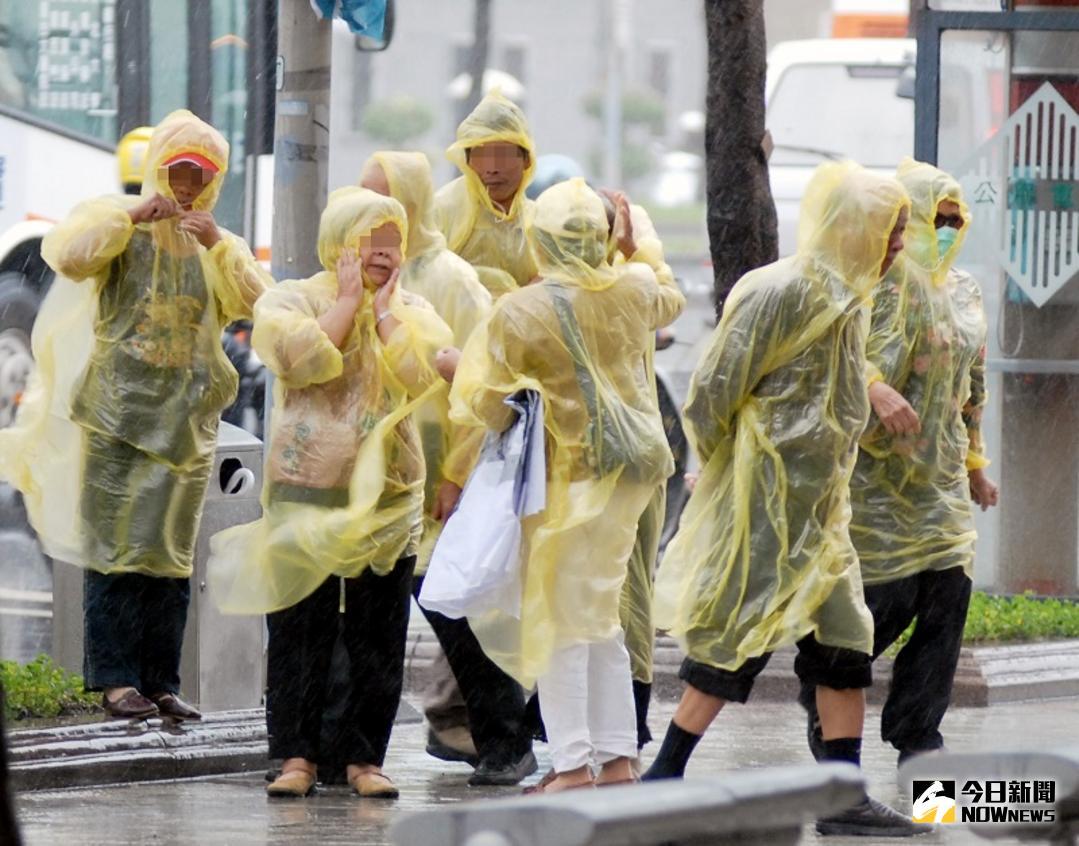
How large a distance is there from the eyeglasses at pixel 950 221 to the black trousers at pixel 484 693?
1.86m

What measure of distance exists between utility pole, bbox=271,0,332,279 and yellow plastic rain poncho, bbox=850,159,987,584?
6.71 ft

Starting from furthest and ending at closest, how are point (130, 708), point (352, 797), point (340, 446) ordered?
point (130, 708)
point (352, 797)
point (340, 446)

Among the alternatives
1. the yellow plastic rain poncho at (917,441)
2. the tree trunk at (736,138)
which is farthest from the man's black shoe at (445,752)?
the tree trunk at (736,138)

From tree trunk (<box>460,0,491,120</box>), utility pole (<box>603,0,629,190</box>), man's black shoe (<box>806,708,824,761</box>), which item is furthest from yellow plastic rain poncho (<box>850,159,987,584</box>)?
utility pole (<box>603,0,629,190</box>)

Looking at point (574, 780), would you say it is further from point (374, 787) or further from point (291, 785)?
point (291, 785)

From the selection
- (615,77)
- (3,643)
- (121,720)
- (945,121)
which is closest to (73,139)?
(3,643)

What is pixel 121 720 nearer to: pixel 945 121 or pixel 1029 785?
pixel 1029 785

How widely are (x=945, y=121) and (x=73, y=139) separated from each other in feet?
19.0

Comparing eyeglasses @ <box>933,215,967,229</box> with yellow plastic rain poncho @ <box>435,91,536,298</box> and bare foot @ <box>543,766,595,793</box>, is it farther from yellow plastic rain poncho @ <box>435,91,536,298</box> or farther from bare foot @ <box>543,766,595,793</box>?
bare foot @ <box>543,766,595,793</box>

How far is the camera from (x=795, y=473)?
6617 mm

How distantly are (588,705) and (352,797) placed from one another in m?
0.77

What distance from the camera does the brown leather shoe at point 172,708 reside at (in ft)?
25.0

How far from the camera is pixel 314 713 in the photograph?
7137 millimetres

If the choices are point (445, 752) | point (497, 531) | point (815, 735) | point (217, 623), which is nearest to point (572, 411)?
point (497, 531)
